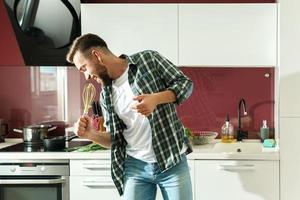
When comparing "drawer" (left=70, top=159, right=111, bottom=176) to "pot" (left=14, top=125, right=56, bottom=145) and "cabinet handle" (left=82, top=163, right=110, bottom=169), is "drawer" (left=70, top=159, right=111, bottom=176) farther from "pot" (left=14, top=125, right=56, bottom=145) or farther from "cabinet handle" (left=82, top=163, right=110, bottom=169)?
"pot" (left=14, top=125, right=56, bottom=145)

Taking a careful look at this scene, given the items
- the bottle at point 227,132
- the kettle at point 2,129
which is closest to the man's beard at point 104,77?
the bottle at point 227,132

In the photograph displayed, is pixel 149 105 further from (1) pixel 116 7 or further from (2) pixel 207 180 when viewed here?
(1) pixel 116 7

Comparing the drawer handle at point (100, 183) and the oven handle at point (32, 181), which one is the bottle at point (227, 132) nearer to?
the drawer handle at point (100, 183)

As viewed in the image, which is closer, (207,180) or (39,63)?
(207,180)

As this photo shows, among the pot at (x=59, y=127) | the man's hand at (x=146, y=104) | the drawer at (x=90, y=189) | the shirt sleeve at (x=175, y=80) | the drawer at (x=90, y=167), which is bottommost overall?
the drawer at (x=90, y=189)

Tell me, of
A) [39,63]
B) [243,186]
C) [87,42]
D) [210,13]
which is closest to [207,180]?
[243,186]

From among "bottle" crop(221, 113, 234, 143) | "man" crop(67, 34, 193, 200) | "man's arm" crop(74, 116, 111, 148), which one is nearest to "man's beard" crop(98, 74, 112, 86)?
"man" crop(67, 34, 193, 200)

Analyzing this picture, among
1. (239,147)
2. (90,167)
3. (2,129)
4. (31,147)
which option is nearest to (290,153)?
(239,147)

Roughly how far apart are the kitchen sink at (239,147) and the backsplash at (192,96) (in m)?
0.20

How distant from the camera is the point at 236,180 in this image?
8.11 feet

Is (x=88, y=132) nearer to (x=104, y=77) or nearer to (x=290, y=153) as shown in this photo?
(x=104, y=77)

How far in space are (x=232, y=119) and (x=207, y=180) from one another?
706mm

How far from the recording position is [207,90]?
10.1 ft

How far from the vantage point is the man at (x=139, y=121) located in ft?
5.83
